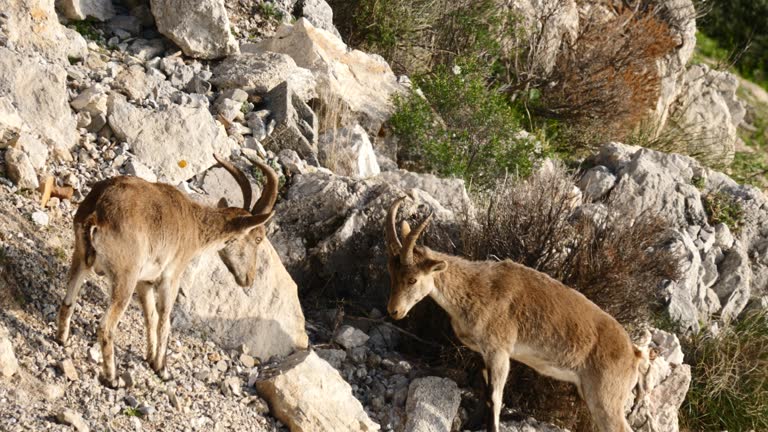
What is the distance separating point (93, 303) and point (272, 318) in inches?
59.5

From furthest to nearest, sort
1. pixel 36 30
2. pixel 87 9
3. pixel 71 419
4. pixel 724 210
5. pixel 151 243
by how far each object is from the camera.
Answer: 1. pixel 724 210
2. pixel 87 9
3. pixel 36 30
4. pixel 151 243
5. pixel 71 419

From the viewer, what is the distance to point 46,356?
7125 mm

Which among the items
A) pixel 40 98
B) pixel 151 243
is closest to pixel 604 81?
pixel 40 98

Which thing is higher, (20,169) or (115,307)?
(20,169)

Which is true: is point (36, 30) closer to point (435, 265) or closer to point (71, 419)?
point (435, 265)

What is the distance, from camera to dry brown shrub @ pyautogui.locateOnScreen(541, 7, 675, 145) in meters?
16.3

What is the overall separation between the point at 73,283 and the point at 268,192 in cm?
193

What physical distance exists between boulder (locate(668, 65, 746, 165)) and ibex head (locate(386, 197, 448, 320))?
33.0 feet

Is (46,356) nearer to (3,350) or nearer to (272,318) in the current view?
(3,350)

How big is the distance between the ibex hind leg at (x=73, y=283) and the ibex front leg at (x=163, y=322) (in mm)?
702

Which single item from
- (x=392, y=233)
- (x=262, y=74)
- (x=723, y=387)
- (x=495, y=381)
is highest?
(x=262, y=74)

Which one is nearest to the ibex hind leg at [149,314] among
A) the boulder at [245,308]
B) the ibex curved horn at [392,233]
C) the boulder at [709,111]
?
the boulder at [245,308]

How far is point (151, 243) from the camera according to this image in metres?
7.47

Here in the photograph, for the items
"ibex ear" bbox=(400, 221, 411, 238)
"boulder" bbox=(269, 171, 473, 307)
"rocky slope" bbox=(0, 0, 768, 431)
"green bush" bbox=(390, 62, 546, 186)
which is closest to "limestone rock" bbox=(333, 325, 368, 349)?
"rocky slope" bbox=(0, 0, 768, 431)
